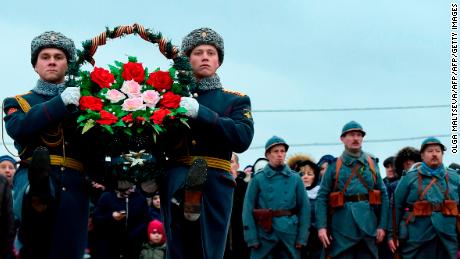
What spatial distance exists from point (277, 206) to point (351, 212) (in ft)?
3.89

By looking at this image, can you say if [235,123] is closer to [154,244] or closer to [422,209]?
[422,209]

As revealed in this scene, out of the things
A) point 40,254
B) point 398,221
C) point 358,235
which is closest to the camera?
point 40,254

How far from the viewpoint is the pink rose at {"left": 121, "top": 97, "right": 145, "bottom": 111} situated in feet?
26.9

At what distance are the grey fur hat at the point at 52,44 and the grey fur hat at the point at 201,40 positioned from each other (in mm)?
1015

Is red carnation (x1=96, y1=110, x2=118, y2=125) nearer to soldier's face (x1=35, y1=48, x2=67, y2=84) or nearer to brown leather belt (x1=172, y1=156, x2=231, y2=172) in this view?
brown leather belt (x1=172, y1=156, x2=231, y2=172)

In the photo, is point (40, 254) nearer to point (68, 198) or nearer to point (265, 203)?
point (68, 198)

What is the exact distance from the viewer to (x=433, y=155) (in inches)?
536

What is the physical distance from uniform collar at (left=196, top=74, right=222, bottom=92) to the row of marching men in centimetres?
463

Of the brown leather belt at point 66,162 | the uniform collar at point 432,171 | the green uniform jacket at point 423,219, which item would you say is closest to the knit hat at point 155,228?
the green uniform jacket at point 423,219

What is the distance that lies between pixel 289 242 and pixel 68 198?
5397 millimetres

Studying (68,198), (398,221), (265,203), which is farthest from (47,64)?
(398,221)

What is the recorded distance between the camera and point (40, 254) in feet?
27.4

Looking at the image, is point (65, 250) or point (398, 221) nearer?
point (65, 250)

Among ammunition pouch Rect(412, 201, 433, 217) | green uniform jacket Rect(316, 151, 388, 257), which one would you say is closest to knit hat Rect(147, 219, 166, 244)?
green uniform jacket Rect(316, 151, 388, 257)
